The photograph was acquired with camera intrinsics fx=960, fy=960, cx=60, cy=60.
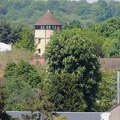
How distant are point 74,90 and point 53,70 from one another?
245 inches

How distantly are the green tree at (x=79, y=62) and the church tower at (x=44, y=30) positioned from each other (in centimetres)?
4000

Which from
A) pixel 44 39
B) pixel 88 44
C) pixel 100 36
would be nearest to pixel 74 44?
pixel 88 44

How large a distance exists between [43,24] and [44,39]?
287 cm

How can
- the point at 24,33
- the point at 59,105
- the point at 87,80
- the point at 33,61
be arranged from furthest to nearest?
the point at 24,33 → the point at 33,61 → the point at 87,80 → the point at 59,105

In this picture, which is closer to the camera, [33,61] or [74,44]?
[74,44]

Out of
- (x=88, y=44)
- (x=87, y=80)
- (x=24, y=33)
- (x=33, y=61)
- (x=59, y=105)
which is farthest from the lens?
(x=24, y=33)

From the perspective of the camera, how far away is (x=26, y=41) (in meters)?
92.8

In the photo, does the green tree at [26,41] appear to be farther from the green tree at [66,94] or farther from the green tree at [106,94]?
the green tree at [66,94]

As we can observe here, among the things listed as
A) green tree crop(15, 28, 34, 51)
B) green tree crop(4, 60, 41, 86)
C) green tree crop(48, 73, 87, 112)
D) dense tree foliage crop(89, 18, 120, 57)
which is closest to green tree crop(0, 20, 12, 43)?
green tree crop(15, 28, 34, 51)

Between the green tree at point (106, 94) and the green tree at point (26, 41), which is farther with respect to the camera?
the green tree at point (26, 41)

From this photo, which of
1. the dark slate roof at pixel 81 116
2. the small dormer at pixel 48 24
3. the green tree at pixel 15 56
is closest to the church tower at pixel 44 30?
the small dormer at pixel 48 24

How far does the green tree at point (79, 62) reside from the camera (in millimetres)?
45562

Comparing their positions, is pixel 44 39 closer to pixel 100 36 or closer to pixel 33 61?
pixel 100 36

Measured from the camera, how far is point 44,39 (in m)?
90.7
